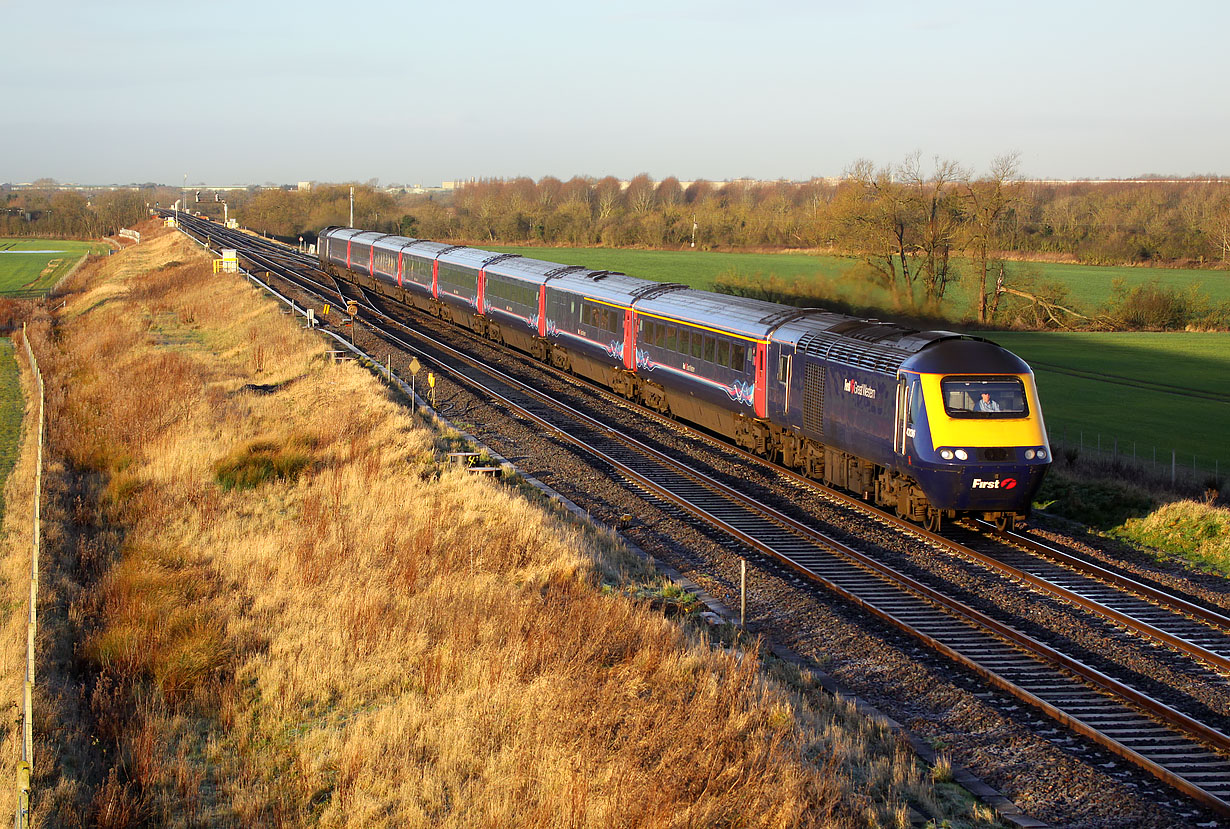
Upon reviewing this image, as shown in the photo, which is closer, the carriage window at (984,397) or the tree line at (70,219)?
the carriage window at (984,397)

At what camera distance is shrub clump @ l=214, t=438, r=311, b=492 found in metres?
20.0

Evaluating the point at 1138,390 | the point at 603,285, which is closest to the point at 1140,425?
the point at 1138,390

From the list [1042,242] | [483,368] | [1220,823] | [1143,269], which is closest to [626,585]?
[1220,823]

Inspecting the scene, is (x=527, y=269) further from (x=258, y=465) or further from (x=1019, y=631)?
(x=1019, y=631)

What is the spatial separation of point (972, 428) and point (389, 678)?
9.32 metres

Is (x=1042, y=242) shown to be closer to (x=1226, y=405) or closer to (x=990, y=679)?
(x=1226, y=405)

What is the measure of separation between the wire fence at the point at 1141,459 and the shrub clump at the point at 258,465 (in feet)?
→ 53.0

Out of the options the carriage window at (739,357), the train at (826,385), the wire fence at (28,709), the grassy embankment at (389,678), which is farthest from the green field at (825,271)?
the wire fence at (28,709)

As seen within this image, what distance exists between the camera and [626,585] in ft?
44.3

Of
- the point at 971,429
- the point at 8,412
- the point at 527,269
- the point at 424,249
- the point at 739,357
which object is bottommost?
the point at 8,412

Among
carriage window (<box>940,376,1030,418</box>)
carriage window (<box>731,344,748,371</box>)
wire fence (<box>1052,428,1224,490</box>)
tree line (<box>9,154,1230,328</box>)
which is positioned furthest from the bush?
carriage window (<box>940,376,1030,418</box>)

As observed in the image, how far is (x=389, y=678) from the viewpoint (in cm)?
1076

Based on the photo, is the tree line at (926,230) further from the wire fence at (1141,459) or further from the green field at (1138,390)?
the wire fence at (1141,459)

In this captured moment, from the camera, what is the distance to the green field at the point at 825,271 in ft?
184
